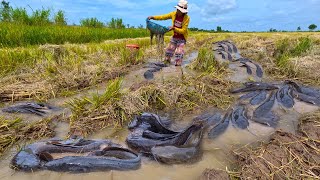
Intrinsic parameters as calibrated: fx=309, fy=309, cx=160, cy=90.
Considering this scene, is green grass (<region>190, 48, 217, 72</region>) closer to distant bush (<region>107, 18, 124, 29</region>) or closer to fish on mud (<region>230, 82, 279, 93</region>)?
fish on mud (<region>230, 82, 279, 93</region>)

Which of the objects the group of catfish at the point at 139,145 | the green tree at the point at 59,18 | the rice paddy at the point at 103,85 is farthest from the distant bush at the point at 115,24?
the group of catfish at the point at 139,145

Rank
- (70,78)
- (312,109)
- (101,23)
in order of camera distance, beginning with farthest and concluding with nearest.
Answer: (101,23) < (70,78) < (312,109)

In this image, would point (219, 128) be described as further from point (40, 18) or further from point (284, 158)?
point (40, 18)

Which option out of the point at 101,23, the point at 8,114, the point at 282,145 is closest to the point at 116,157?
the point at 282,145

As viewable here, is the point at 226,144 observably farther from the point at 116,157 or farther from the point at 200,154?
the point at 116,157

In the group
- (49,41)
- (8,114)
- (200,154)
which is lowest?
(200,154)

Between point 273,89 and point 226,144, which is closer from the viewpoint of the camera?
point 226,144

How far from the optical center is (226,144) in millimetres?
3572

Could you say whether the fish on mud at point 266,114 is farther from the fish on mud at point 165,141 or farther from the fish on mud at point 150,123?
the fish on mud at point 150,123

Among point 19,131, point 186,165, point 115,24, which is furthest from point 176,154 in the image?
point 115,24

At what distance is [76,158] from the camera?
9.66 feet

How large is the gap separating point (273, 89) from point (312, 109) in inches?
35.9

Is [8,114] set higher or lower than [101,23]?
lower

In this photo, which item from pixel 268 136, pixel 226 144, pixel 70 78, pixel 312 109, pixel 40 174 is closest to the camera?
pixel 40 174
